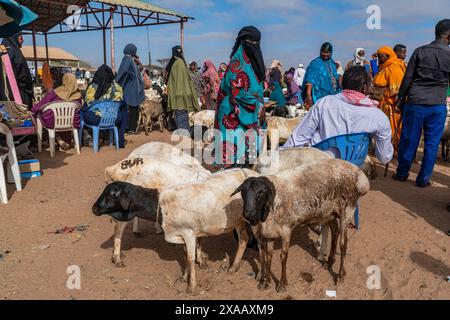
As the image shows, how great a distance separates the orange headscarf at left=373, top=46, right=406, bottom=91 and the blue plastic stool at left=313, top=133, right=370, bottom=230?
3.88 meters

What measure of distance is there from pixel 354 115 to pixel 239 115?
1167mm

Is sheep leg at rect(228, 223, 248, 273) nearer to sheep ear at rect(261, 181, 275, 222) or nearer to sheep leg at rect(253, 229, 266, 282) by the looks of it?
sheep leg at rect(253, 229, 266, 282)

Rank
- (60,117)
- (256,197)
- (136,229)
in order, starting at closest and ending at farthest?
(256,197), (136,229), (60,117)

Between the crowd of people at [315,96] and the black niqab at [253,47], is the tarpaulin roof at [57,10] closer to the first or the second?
the crowd of people at [315,96]

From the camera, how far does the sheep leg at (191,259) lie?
3.14 metres

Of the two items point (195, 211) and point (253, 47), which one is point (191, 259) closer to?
point (195, 211)

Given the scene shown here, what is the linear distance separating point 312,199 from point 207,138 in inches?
254

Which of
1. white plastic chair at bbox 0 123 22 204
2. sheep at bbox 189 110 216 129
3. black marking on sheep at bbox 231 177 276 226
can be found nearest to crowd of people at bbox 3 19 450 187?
sheep at bbox 189 110 216 129

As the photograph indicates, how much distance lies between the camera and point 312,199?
119 inches

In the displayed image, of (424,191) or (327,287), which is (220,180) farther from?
(424,191)

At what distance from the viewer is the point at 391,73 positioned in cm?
725

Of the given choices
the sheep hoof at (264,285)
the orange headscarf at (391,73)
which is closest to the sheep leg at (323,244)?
the sheep hoof at (264,285)

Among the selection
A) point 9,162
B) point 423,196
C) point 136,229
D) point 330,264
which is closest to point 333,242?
point 330,264

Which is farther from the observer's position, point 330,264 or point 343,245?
point 330,264
